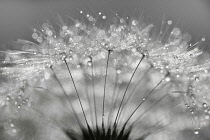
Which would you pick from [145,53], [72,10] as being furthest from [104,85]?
[72,10]

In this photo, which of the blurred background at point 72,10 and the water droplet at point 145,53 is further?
the blurred background at point 72,10

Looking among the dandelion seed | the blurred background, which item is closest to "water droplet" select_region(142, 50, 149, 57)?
the dandelion seed

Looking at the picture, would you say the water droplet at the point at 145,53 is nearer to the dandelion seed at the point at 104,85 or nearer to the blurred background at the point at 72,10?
the dandelion seed at the point at 104,85

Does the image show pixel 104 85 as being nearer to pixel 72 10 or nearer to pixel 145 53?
pixel 145 53

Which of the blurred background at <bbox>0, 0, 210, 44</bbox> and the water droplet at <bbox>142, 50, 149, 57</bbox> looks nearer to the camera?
the water droplet at <bbox>142, 50, 149, 57</bbox>

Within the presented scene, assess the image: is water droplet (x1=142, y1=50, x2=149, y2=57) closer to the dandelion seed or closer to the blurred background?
the dandelion seed

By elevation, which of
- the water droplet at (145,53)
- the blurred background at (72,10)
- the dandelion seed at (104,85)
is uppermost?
the blurred background at (72,10)

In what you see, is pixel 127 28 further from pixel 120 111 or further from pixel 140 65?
pixel 120 111

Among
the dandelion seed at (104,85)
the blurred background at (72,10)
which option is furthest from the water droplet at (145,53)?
the blurred background at (72,10)
